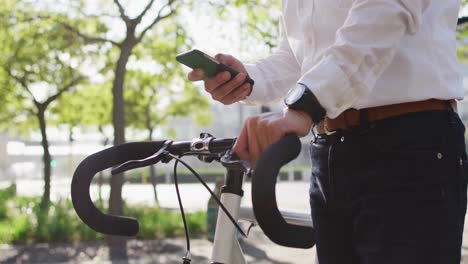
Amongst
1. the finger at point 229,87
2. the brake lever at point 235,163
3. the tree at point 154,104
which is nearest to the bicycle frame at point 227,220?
the brake lever at point 235,163

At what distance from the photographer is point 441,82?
4.83 ft

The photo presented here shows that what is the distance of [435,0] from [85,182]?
3.34ft

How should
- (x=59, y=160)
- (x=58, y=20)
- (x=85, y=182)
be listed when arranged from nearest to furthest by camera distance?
1. (x=85, y=182)
2. (x=58, y=20)
3. (x=59, y=160)

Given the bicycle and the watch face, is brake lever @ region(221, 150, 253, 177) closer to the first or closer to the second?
the bicycle

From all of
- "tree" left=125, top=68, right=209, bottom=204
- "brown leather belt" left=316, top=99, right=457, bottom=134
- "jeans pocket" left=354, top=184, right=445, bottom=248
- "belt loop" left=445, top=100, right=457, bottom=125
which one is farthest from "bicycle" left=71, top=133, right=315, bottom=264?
"tree" left=125, top=68, right=209, bottom=204

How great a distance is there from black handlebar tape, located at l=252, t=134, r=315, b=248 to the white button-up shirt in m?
0.27

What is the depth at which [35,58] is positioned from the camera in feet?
41.5

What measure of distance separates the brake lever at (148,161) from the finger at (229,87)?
0.87 feet

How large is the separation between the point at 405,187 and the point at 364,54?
0.39 meters

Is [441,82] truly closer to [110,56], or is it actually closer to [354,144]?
[354,144]

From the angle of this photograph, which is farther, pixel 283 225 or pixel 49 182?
pixel 49 182

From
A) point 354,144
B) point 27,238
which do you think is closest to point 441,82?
point 354,144

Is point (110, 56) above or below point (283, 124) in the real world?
above

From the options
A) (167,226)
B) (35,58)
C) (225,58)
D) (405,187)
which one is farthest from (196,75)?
(35,58)
